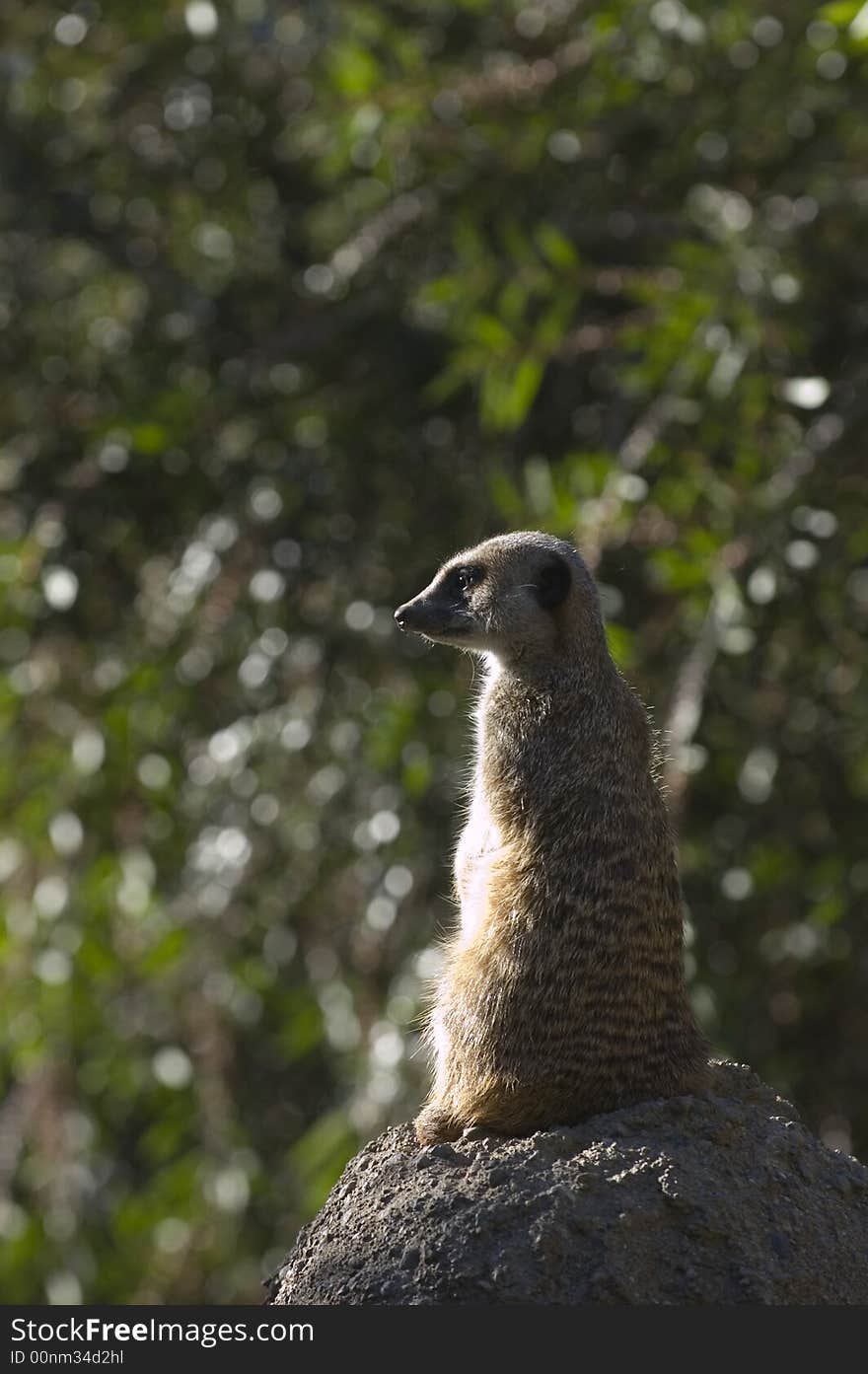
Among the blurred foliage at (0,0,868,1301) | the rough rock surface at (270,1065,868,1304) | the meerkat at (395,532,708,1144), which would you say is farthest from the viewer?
the blurred foliage at (0,0,868,1301)

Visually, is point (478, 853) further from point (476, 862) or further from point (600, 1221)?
point (600, 1221)

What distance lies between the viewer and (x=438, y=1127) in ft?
6.43

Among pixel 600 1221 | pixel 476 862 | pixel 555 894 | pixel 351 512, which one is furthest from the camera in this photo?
pixel 351 512

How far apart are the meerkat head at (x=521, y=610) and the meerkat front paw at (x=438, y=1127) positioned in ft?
1.64

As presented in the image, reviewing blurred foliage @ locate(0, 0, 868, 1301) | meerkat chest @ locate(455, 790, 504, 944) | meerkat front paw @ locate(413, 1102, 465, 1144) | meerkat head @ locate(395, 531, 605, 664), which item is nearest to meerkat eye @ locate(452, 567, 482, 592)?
meerkat head @ locate(395, 531, 605, 664)

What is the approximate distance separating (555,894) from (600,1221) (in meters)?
0.33

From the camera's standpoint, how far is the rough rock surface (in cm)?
173

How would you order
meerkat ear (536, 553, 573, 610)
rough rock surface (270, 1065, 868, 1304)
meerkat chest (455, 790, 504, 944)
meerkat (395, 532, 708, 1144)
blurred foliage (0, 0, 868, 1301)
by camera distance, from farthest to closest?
blurred foliage (0, 0, 868, 1301), meerkat ear (536, 553, 573, 610), meerkat chest (455, 790, 504, 944), meerkat (395, 532, 708, 1144), rough rock surface (270, 1065, 868, 1304)

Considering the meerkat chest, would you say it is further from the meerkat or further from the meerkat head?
the meerkat head

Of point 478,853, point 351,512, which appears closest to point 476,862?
point 478,853

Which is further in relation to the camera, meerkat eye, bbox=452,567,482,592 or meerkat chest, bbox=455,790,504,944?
meerkat eye, bbox=452,567,482,592

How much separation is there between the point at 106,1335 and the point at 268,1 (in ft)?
10.7

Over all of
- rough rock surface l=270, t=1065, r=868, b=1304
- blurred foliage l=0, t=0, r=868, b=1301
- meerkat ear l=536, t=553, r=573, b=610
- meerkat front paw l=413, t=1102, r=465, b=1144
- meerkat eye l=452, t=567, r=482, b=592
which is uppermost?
meerkat ear l=536, t=553, r=573, b=610

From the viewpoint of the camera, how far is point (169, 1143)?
4246 millimetres
